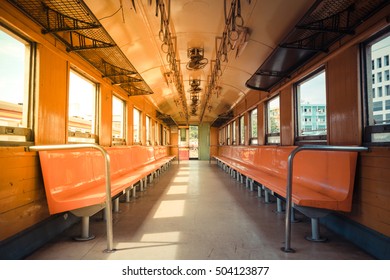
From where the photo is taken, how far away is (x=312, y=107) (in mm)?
3889

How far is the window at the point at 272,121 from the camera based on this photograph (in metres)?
5.79

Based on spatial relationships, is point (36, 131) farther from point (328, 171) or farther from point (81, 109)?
point (328, 171)

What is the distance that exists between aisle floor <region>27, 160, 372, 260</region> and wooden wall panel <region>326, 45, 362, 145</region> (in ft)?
3.74

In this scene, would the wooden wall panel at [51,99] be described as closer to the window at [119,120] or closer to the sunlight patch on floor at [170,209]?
the sunlight patch on floor at [170,209]

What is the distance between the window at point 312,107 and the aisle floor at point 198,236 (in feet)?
4.41

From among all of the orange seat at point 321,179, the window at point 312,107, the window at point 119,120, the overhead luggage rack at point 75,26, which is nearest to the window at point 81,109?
the overhead luggage rack at point 75,26

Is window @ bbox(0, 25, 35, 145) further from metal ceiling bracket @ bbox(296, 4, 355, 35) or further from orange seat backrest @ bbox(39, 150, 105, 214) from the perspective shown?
metal ceiling bracket @ bbox(296, 4, 355, 35)

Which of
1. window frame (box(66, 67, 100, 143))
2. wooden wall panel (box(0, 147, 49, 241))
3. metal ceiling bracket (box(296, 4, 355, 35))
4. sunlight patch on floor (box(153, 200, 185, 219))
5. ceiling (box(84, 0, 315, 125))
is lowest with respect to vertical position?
sunlight patch on floor (box(153, 200, 185, 219))

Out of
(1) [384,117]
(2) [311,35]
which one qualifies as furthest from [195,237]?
(2) [311,35]

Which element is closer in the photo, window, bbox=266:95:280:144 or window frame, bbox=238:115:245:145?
window, bbox=266:95:280:144

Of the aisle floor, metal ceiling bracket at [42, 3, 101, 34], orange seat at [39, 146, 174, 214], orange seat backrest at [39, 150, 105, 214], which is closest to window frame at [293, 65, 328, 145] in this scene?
the aisle floor

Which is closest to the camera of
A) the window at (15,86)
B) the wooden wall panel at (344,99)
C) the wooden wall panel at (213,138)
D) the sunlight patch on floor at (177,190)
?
the window at (15,86)

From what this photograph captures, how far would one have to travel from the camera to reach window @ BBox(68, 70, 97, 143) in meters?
3.56
